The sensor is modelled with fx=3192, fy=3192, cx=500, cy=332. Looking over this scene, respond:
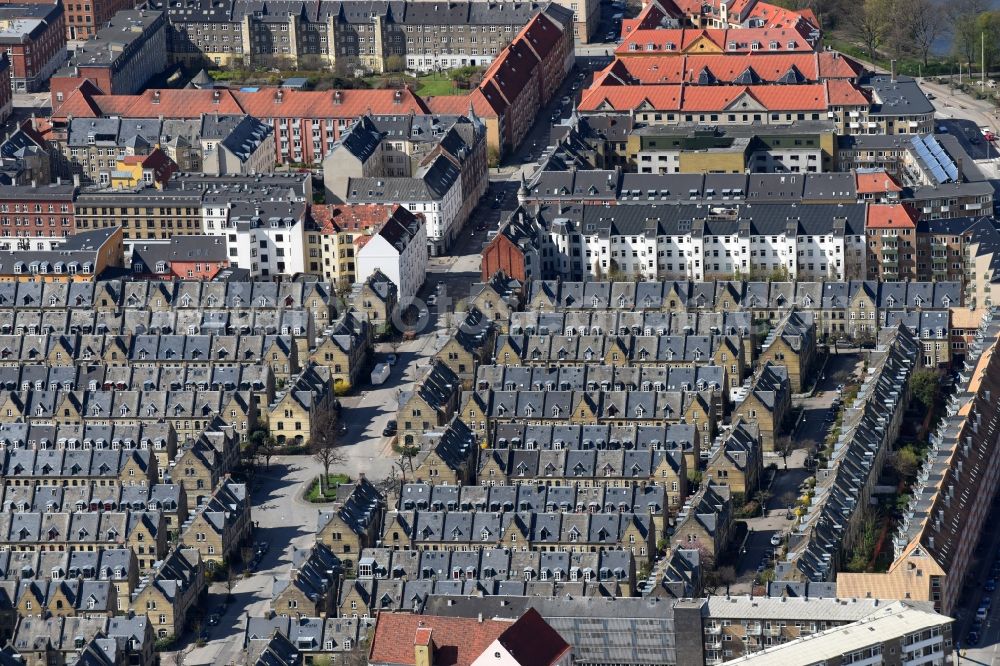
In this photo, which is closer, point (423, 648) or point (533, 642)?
point (423, 648)

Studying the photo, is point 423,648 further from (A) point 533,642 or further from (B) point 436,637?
(A) point 533,642

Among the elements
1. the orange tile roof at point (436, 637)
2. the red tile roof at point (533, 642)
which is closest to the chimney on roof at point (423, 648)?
the orange tile roof at point (436, 637)

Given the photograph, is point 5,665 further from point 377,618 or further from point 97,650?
point 377,618

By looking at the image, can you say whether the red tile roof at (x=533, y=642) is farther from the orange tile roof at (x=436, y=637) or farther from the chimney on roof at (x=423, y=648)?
the chimney on roof at (x=423, y=648)

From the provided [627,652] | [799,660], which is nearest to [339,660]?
[627,652]

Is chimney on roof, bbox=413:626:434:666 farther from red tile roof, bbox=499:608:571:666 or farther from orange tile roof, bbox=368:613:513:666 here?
red tile roof, bbox=499:608:571:666

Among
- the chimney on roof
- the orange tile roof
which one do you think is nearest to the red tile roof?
the orange tile roof

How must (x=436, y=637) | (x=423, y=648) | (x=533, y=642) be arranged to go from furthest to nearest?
1. (x=436, y=637)
2. (x=533, y=642)
3. (x=423, y=648)

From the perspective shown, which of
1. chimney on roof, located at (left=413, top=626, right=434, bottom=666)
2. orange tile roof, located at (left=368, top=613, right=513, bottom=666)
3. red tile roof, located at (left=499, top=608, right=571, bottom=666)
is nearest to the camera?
red tile roof, located at (left=499, top=608, right=571, bottom=666)

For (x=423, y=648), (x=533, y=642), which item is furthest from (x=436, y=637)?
(x=533, y=642)
